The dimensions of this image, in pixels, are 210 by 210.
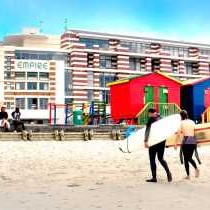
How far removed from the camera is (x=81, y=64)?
8925cm

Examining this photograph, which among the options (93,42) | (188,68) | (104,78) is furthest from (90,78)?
(188,68)

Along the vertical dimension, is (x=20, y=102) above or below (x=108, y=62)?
below

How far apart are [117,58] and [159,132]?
82.1m

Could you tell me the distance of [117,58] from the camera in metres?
93.6

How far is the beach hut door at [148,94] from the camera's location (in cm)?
3124

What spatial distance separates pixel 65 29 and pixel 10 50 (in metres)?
11.8

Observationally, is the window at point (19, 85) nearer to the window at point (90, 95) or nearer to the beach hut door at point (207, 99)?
the window at point (90, 95)

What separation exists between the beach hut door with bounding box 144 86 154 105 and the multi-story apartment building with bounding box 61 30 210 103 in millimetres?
56147

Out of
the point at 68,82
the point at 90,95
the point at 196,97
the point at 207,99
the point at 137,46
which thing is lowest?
the point at 207,99

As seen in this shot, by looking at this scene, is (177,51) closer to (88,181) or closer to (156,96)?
(156,96)

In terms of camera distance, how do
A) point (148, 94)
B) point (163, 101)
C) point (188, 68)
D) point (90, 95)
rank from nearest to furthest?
point (148, 94) < point (163, 101) < point (90, 95) < point (188, 68)

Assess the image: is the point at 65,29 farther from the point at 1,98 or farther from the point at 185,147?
the point at 185,147

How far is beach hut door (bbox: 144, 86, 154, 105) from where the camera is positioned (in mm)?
31237

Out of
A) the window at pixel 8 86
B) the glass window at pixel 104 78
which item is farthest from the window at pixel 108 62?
the window at pixel 8 86
